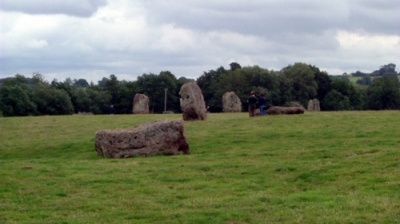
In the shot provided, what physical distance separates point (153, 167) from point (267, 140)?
885 cm

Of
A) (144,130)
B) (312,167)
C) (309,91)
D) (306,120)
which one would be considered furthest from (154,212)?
(309,91)

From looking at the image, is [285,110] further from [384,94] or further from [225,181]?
[384,94]

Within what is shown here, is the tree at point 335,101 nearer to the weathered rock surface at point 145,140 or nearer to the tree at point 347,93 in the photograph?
the tree at point 347,93

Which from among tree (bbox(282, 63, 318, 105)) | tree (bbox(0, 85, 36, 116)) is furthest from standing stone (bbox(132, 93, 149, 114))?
tree (bbox(282, 63, 318, 105))

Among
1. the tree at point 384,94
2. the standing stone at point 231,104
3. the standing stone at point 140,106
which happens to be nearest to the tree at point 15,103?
the standing stone at point 140,106

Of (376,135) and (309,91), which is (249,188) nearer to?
(376,135)

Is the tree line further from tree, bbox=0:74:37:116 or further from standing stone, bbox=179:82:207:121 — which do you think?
standing stone, bbox=179:82:207:121

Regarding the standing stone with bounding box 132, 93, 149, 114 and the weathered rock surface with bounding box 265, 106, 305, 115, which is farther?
the standing stone with bounding box 132, 93, 149, 114

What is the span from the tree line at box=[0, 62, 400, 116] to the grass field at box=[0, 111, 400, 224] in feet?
190

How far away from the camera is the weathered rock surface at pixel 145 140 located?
28.8 metres

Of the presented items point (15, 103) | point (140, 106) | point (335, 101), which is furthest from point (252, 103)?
point (15, 103)

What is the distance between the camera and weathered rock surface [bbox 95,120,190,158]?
94.5 feet

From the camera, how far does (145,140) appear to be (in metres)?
28.9

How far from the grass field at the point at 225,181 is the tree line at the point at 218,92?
57927 millimetres
